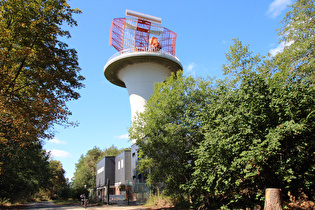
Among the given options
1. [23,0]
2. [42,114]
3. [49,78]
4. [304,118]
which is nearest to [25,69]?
[49,78]

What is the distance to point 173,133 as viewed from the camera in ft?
55.2

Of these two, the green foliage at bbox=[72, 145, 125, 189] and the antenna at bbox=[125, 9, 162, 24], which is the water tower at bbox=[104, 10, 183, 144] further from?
the green foliage at bbox=[72, 145, 125, 189]

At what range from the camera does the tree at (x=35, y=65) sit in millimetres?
10039

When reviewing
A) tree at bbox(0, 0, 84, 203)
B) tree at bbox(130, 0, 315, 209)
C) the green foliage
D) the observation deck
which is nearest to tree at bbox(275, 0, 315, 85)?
tree at bbox(130, 0, 315, 209)

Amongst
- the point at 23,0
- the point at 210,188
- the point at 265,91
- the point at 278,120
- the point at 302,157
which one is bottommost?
the point at 210,188

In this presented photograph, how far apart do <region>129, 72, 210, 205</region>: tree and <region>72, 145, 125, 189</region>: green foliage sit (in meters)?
53.8

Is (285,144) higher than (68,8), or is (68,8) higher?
(68,8)

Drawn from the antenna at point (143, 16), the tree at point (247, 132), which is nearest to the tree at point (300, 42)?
the tree at point (247, 132)

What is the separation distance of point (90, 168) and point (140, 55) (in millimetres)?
51502

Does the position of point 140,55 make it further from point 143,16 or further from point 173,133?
point 173,133

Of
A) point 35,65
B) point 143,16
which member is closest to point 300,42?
point 35,65

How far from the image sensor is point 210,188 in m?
12.7

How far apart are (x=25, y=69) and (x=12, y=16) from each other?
105 inches

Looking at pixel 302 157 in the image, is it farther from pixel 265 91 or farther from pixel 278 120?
pixel 265 91
